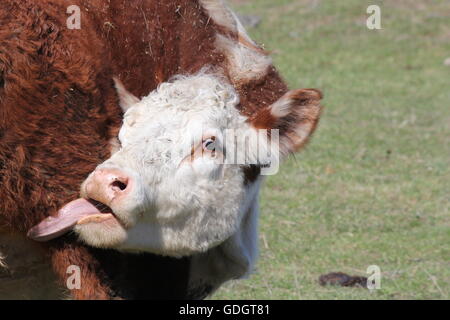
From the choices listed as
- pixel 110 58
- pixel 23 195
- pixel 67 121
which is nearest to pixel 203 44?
pixel 110 58

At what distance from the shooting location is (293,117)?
5031mm

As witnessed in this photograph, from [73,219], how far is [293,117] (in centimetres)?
134

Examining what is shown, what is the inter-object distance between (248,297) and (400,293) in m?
1.23

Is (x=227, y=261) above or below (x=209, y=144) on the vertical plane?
below

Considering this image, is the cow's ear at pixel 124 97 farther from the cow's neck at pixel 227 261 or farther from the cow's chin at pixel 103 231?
the cow's neck at pixel 227 261

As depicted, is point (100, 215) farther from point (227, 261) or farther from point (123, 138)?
point (227, 261)

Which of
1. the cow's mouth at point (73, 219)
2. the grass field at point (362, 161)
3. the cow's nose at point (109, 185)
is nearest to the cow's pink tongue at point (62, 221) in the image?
the cow's mouth at point (73, 219)

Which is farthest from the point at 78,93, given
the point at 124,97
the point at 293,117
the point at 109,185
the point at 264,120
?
the point at 293,117

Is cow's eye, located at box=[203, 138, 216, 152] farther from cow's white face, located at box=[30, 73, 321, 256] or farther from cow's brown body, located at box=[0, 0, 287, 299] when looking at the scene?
cow's brown body, located at box=[0, 0, 287, 299]

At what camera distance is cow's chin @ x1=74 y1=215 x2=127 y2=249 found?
14.9 feet

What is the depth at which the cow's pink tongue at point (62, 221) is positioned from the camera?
4586mm

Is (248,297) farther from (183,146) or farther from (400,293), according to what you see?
(183,146)

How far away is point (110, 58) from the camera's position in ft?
16.1

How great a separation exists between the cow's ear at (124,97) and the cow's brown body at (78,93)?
40mm
